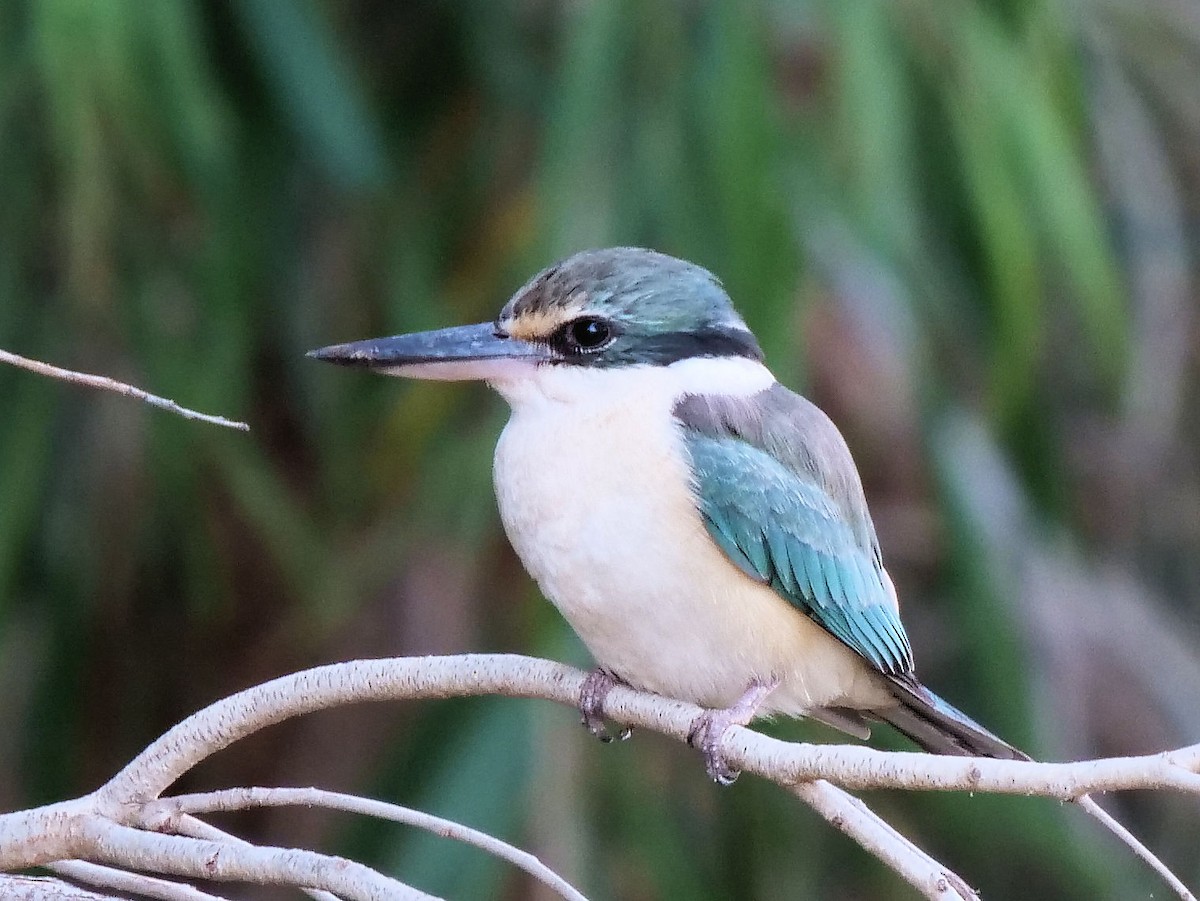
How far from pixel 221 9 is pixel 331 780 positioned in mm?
1136

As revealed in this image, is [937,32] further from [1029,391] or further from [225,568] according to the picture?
[225,568]

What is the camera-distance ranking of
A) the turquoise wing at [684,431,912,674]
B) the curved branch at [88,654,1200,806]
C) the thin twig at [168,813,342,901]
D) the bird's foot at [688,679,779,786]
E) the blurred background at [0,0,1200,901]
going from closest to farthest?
the curved branch at [88,654,1200,806] < the thin twig at [168,813,342,901] < the bird's foot at [688,679,779,786] < the turquoise wing at [684,431,912,674] < the blurred background at [0,0,1200,901]

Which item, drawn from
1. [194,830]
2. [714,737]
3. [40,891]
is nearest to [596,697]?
[714,737]

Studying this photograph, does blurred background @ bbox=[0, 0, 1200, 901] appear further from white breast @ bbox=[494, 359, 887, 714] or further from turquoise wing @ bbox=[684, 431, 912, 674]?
white breast @ bbox=[494, 359, 887, 714]

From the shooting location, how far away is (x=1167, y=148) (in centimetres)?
322

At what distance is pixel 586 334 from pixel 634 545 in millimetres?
205

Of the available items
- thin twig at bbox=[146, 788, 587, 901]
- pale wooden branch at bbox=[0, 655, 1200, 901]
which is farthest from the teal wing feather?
thin twig at bbox=[146, 788, 587, 901]

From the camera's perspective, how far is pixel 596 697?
129 centimetres

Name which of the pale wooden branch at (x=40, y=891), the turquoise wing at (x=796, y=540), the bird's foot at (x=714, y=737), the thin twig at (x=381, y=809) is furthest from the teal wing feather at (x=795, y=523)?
the pale wooden branch at (x=40, y=891)

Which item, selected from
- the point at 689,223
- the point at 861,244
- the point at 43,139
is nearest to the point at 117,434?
the point at 43,139

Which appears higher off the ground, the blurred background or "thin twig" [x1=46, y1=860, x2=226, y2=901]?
the blurred background

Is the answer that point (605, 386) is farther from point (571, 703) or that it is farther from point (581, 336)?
point (571, 703)

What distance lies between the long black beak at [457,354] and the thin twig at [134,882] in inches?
17.4

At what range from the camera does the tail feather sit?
1.36 m
